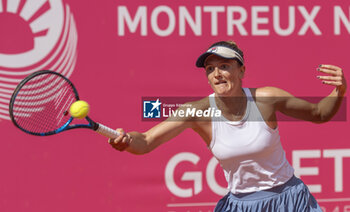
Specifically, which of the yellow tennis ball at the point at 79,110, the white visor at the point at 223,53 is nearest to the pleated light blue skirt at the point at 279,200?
the white visor at the point at 223,53

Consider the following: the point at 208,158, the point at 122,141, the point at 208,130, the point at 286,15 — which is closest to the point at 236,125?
the point at 208,130

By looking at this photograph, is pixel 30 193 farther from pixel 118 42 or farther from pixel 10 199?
pixel 118 42

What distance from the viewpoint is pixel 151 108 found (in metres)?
3.47

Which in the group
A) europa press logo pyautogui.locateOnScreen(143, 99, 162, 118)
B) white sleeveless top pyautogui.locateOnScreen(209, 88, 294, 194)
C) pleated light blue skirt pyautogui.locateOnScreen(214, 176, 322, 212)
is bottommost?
pleated light blue skirt pyautogui.locateOnScreen(214, 176, 322, 212)

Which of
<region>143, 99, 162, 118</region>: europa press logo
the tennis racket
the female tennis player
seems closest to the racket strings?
the tennis racket

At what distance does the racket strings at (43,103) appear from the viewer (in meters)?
2.89

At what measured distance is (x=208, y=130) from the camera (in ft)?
8.34

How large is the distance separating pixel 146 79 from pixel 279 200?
4.48 feet

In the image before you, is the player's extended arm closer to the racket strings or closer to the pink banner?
the racket strings

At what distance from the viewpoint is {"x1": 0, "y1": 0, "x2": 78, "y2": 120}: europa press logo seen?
3262 mm

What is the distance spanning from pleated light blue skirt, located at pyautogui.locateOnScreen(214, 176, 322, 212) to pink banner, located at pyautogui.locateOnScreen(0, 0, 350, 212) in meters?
1.06

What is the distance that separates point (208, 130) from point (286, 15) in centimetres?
145

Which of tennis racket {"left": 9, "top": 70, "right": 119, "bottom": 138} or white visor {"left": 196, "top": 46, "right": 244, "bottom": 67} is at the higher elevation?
white visor {"left": 196, "top": 46, "right": 244, "bottom": 67}

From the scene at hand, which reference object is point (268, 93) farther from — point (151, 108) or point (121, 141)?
point (151, 108)
